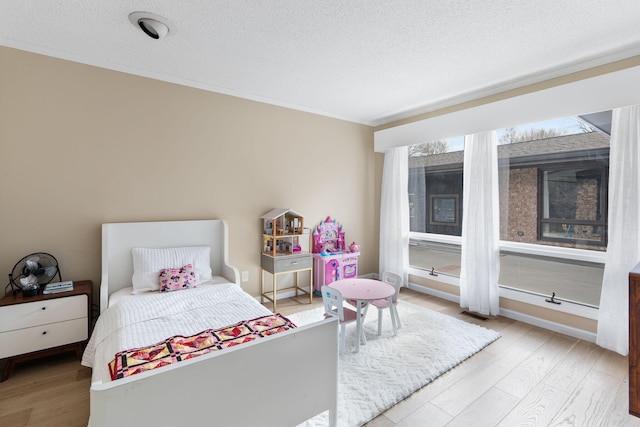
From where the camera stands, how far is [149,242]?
2.90 metres

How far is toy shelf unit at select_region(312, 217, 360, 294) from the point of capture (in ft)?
13.0

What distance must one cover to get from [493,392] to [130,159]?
354 centimetres

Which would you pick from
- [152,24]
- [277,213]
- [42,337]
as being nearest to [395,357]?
[277,213]

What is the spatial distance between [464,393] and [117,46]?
3695 mm

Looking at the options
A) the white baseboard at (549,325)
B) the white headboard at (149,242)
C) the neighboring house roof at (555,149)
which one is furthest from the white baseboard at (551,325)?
Result: the white headboard at (149,242)

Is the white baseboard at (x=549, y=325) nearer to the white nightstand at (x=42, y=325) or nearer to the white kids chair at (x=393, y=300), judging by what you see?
the white kids chair at (x=393, y=300)

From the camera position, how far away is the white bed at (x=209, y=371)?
44.0 inches

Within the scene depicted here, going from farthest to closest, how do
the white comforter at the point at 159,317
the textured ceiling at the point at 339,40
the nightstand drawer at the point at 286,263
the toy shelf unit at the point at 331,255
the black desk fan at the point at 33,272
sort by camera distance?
1. the toy shelf unit at the point at 331,255
2. the nightstand drawer at the point at 286,263
3. the black desk fan at the point at 33,272
4. the textured ceiling at the point at 339,40
5. the white comforter at the point at 159,317

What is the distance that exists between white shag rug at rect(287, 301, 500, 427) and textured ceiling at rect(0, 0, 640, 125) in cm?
250

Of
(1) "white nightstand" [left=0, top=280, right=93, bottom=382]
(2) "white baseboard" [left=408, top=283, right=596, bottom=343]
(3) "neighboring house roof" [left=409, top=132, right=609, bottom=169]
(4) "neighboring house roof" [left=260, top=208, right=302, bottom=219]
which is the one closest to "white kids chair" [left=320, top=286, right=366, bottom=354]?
(4) "neighboring house roof" [left=260, top=208, right=302, bottom=219]

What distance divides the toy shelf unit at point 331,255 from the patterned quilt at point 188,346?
1974 mm

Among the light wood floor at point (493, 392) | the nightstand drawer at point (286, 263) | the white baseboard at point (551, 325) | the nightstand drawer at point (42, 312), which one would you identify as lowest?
the light wood floor at point (493, 392)

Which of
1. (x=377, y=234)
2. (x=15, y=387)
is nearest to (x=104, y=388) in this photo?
(x=15, y=387)

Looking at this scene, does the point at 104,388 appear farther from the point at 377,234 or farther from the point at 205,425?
the point at 377,234
